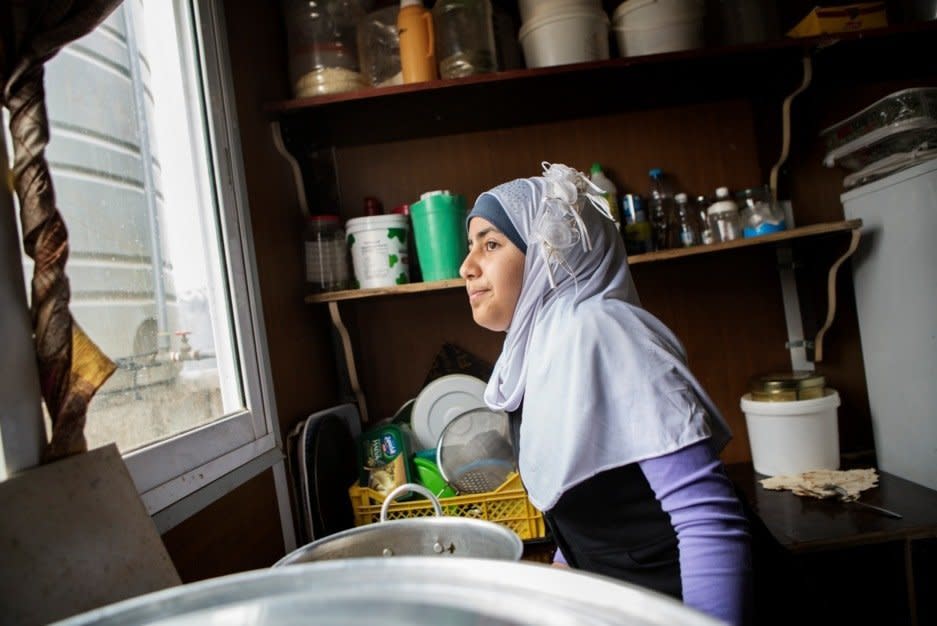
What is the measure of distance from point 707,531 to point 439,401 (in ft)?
2.86

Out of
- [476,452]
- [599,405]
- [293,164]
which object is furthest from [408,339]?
[599,405]

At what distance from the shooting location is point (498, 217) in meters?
0.99

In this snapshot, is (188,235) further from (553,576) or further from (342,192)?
(553,576)

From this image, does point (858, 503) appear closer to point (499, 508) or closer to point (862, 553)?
point (862, 553)

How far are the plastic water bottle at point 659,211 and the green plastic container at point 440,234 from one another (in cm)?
60

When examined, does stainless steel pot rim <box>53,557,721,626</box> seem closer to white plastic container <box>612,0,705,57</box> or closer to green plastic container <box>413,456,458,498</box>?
green plastic container <box>413,456,458,498</box>

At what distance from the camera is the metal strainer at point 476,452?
125 centimetres

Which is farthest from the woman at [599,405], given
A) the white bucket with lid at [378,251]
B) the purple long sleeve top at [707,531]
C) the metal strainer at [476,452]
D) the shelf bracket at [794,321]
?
the shelf bracket at [794,321]

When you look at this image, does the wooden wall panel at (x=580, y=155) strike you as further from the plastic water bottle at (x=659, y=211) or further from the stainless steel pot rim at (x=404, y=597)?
the stainless steel pot rim at (x=404, y=597)

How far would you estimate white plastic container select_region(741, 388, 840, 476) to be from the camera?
143 centimetres

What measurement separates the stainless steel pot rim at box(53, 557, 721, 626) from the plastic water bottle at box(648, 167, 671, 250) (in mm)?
1401

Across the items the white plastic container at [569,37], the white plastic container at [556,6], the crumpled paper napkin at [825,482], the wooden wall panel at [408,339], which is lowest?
the crumpled paper napkin at [825,482]

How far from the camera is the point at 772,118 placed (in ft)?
5.26

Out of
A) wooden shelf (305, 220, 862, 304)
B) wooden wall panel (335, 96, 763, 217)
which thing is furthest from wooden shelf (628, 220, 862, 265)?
wooden wall panel (335, 96, 763, 217)
